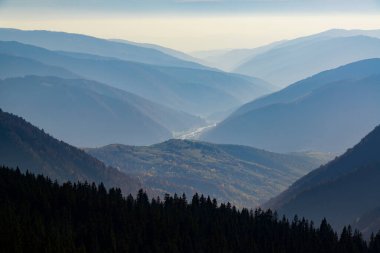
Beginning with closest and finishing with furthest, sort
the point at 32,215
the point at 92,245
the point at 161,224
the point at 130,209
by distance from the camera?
the point at 92,245 → the point at 32,215 → the point at 161,224 → the point at 130,209

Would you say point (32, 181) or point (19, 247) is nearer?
point (19, 247)

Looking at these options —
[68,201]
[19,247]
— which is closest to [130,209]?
[68,201]

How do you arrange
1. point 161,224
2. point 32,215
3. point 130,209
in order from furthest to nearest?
point 130,209
point 161,224
point 32,215

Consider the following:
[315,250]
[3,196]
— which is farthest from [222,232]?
[3,196]

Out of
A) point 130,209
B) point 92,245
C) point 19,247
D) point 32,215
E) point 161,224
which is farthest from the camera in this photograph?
point 130,209

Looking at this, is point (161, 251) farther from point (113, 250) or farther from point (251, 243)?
point (251, 243)

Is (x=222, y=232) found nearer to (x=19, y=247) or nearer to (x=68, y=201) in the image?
(x=68, y=201)
